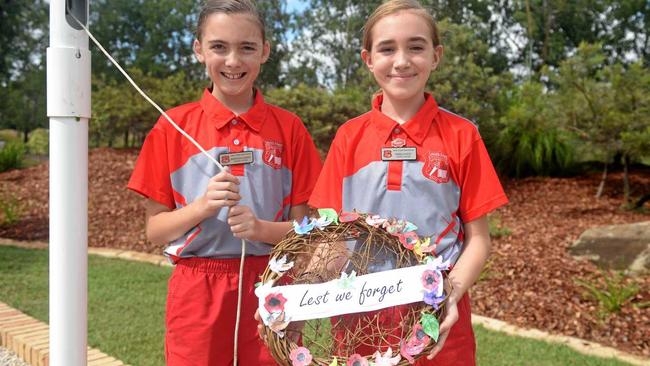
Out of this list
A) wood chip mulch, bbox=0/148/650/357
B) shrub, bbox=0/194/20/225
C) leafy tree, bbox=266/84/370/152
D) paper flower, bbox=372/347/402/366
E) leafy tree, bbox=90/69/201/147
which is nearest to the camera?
paper flower, bbox=372/347/402/366

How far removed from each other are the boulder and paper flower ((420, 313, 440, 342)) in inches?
184

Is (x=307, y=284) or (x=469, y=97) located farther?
(x=469, y=97)

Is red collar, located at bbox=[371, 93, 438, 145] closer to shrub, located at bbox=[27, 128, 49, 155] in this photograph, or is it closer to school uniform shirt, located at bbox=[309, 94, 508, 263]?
school uniform shirt, located at bbox=[309, 94, 508, 263]

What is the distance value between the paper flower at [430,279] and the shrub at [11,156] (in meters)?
11.8

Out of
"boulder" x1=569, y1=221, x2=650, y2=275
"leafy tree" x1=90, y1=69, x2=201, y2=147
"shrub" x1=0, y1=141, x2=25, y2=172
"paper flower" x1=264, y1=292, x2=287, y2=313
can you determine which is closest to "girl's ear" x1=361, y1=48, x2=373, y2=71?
"paper flower" x1=264, y1=292, x2=287, y2=313

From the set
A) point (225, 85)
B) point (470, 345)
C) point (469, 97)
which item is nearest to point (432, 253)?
point (470, 345)

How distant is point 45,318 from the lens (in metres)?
4.52

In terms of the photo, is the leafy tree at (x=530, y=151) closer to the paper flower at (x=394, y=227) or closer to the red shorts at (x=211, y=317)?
the red shorts at (x=211, y=317)

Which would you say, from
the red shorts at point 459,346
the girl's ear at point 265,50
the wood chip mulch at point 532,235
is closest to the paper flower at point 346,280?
the red shorts at point 459,346

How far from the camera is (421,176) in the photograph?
183 cm

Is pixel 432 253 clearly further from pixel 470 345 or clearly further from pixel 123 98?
pixel 123 98

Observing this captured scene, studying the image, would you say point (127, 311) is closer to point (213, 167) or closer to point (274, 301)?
point (213, 167)

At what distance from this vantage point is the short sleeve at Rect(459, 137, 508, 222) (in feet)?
5.98

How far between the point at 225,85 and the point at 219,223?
0.47m
